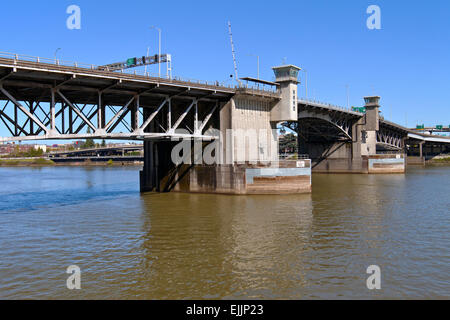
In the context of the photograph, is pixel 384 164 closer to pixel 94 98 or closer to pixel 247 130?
pixel 247 130

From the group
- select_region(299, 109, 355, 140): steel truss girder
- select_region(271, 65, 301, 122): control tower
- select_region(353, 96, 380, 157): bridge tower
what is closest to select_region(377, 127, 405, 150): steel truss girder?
select_region(353, 96, 380, 157): bridge tower

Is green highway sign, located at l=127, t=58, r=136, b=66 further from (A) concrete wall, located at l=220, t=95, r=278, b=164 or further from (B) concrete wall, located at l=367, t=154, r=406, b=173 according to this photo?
(B) concrete wall, located at l=367, t=154, r=406, b=173

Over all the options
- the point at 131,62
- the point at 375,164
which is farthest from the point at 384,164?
the point at 131,62

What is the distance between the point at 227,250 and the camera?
21.9 m

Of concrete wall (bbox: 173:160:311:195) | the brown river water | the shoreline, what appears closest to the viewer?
the brown river water

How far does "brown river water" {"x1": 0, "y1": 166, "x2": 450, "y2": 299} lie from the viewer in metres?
16.0

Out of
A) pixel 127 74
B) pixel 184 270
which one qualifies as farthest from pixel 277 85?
pixel 184 270

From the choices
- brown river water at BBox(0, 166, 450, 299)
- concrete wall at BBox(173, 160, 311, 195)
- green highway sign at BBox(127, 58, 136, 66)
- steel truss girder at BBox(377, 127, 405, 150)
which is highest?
green highway sign at BBox(127, 58, 136, 66)

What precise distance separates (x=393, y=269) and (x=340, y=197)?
93.2ft

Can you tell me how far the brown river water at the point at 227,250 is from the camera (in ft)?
52.5

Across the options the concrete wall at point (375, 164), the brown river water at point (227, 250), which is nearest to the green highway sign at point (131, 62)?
the brown river water at point (227, 250)

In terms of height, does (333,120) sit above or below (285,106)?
above

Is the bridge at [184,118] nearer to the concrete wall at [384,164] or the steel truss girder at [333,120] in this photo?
the steel truss girder at [333,120]
